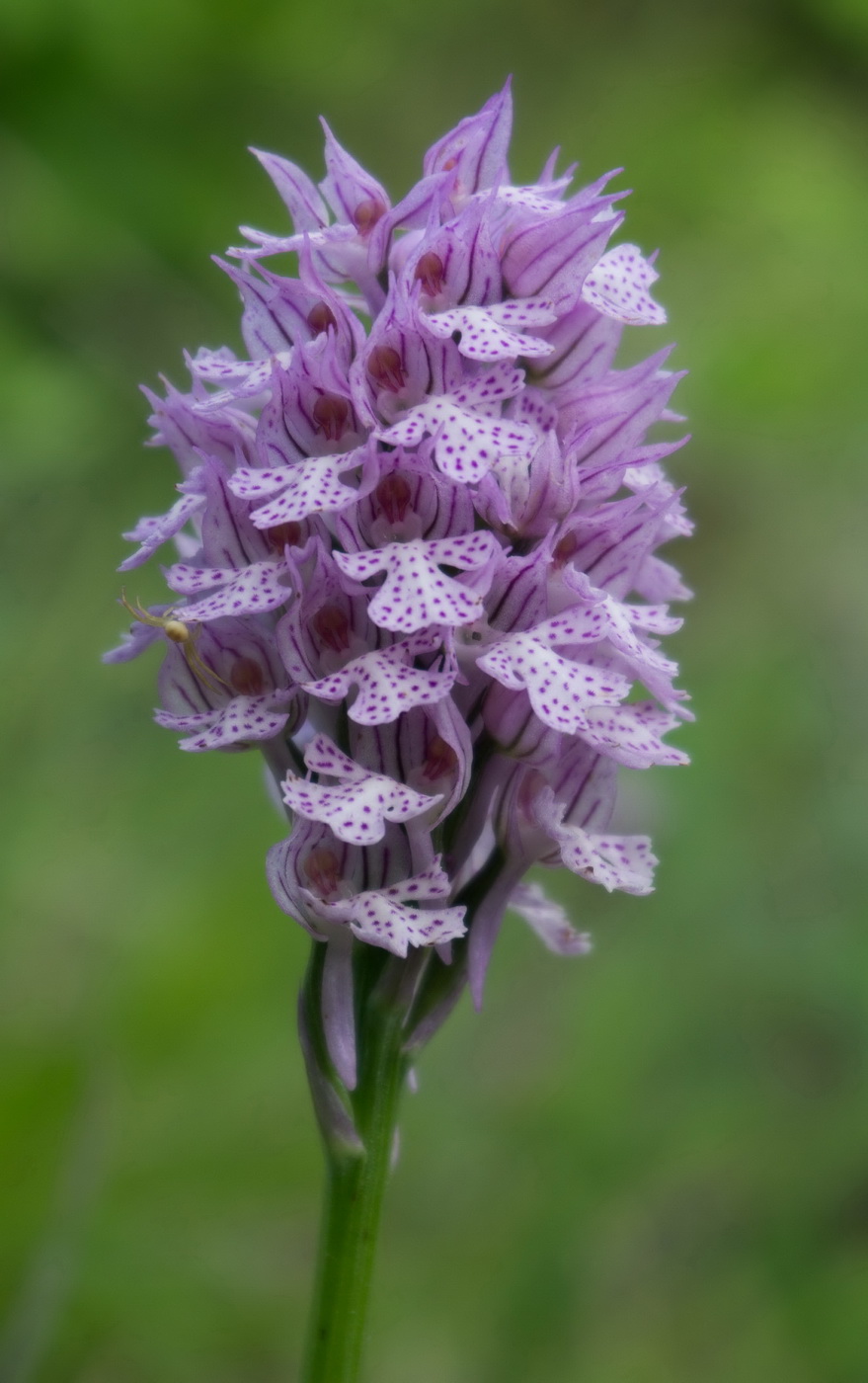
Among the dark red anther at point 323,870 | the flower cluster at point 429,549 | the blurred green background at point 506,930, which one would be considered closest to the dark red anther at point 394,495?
the flower cluster at point 429,549

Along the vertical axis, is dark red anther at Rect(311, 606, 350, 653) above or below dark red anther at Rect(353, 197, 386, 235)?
below

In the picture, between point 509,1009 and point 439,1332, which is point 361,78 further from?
point 439,1332

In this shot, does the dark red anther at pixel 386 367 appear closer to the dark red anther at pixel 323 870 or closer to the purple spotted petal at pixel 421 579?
the purple spotted petal at pixel 421 579

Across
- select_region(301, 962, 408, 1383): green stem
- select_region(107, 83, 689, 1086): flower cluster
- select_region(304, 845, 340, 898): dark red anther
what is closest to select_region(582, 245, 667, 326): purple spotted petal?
select_region(107, 83, 689, 1086): flower cluster

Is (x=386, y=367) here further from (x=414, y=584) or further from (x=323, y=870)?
(x=323, y=870)

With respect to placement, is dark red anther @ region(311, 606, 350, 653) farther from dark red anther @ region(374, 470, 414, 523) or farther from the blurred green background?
the blurred green background

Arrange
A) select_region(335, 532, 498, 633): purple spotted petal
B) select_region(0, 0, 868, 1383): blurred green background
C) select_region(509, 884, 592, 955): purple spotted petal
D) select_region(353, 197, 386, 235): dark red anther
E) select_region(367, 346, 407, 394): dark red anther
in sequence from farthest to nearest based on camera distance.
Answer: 1. select_region(0, 0, 868, 1383): blurred green background
2. select_region(509, 884, 592, 955): purple spotted petal
3. select_region(353, 197, 386, 235): dark red anther
4. select_region(367, 346, 407, 394): dark red anther
5. select_region(335, 532, 498, 633): purple spotted petal
